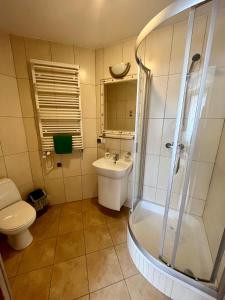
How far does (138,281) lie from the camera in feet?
4.18

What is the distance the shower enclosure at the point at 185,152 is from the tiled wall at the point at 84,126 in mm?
854

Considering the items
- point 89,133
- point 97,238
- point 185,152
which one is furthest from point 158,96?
point 97,238

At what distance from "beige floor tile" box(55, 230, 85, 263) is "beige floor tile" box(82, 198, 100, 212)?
46cm

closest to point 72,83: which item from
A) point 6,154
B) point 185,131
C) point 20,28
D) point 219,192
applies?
point 20,28

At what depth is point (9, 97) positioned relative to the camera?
1.75 metres

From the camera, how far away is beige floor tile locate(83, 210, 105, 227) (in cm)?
196

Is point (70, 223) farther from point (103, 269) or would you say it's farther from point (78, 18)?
point (78, 18)

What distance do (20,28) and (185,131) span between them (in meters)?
2.10

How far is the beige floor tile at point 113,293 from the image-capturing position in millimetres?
1153

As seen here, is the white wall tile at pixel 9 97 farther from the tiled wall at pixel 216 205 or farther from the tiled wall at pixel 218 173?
the tiled wall at pixel 216 205

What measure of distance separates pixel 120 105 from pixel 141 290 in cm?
202

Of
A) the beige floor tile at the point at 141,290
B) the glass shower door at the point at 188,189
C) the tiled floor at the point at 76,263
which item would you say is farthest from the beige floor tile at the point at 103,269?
the glass shower door at the point at 188,189

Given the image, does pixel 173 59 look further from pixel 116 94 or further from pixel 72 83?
pixel 72 83

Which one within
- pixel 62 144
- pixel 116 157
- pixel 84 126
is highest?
pixel 84 126
